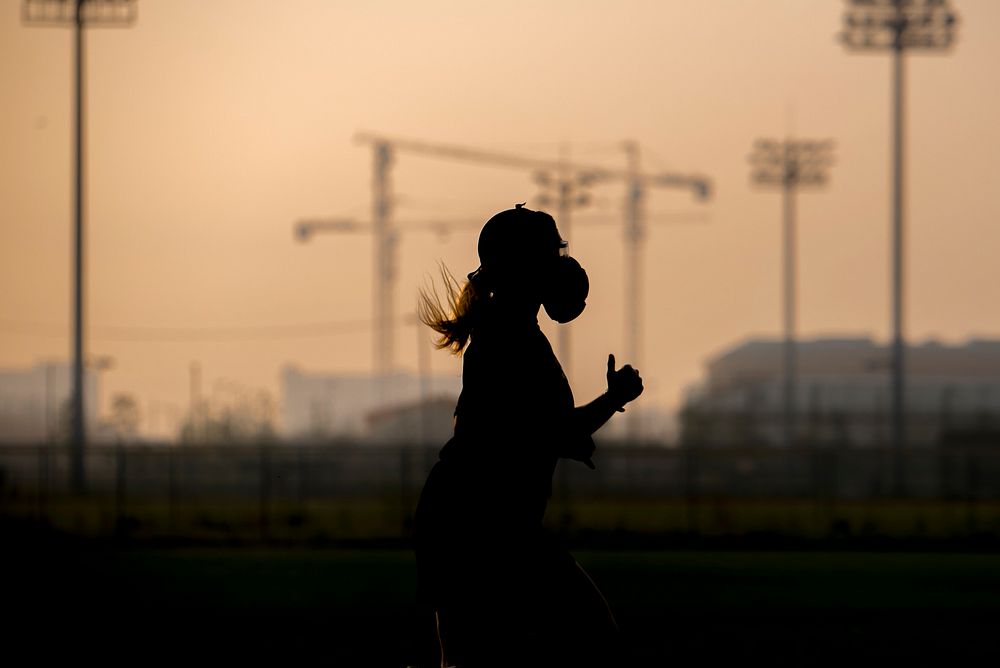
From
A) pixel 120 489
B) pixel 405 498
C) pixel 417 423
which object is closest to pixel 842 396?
pixel 417 423

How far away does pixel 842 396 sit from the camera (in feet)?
315

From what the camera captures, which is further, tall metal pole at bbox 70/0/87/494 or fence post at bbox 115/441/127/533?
tall metal pole at bbox 70/0/87/494

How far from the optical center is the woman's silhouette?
4.93m

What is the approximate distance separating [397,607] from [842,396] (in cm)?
7830

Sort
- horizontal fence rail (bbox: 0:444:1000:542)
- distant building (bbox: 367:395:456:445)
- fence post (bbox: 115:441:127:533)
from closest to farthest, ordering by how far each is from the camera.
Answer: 1. fence post (bbox: 115:441:127:533)
2. horizontal fence rail (bbox: 0:444:1000:542)
3. distant building (bbox: 367:395:456:445)

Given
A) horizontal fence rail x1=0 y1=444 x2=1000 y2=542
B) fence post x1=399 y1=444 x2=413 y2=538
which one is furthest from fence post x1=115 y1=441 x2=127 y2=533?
fence post x1=399 y1=444 x2=413 y2=538

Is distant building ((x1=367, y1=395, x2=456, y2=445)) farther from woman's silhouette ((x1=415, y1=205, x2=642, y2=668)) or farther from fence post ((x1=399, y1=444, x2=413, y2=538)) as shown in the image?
woman's silhouette ((x1=415, y1=205, x2=642, y2=668))

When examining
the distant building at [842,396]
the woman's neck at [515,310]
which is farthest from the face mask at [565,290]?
the distant building at [842,396]

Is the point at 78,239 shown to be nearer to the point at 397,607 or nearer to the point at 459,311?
the point at 397,607

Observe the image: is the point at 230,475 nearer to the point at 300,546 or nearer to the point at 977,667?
the point at 300,546

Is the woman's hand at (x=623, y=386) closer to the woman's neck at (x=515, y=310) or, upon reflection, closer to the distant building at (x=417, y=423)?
the woman's neck at (x=515, y=310)

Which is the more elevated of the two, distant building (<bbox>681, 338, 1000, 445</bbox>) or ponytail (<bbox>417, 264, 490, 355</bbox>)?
ponytail (<bbox>417, 264, 490, 355</bbox>)

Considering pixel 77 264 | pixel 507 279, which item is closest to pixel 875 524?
pixel 77 264

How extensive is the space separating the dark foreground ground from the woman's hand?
Result: 9260 millimetres
